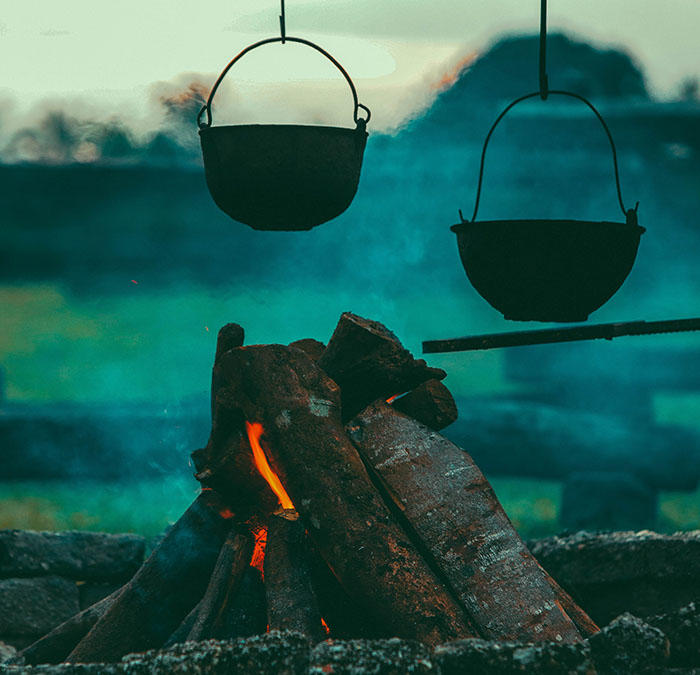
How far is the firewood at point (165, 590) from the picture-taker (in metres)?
2.94

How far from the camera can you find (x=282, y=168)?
2.51 m

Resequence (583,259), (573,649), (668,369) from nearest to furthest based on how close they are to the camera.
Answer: (573,649) < (583,259) < (668,369)

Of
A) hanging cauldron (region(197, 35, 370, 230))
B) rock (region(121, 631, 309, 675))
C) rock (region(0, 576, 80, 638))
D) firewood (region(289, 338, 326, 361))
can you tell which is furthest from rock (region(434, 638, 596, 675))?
rock (region(0, 576, 80, 638))

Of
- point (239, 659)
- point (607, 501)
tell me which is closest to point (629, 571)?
point (239, 659)

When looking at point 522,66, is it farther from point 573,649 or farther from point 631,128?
point 573,649

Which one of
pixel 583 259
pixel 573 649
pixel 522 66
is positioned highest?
pixel 522 66

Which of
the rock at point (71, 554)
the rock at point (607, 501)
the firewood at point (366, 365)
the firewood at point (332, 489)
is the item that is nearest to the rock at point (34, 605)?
the rock at point (71, 554)

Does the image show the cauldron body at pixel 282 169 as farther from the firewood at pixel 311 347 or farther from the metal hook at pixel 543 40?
the firewood at pixel 311 347

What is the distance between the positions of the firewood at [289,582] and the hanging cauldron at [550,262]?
107cm

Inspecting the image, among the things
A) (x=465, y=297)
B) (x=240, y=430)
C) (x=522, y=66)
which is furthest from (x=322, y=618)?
(x=522, y=66)

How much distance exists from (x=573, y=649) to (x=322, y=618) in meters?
0.93

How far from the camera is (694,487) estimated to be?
23.4ft

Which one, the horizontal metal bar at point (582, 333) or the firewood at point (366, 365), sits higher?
the horizontal metal bar at point (582, 333)

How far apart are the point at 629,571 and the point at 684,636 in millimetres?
947
